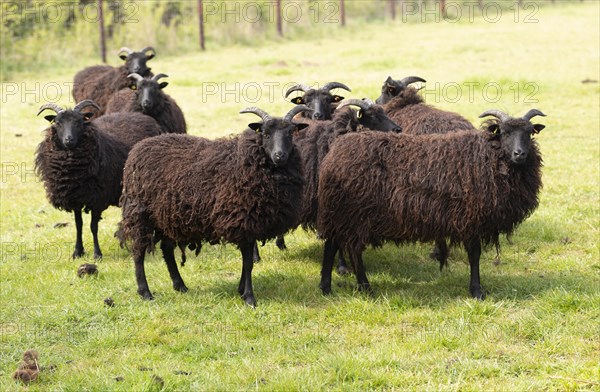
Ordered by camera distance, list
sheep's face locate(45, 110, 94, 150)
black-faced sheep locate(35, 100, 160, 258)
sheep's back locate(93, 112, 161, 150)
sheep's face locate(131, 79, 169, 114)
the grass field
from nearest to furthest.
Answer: the grass field
sheep's face locate(45, 110, 94, 150)
black-faced sheep locate(35, 100, 160, 258)
sheep's back locate(93, 112, 161, 150)
sheep's face locate(131, 79, 169, 114)

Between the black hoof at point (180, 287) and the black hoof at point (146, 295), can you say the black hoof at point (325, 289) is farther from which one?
the black hoof at point (146, 295)

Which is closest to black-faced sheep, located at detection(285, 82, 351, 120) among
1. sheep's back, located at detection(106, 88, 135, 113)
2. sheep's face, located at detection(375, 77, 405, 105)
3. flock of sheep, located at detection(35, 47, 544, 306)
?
sheep's face, located at detection(375, 77, 405, 105)

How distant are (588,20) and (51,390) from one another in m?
31.3

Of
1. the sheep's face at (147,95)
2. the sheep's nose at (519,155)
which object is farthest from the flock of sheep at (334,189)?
the sheep's face at (147,95)

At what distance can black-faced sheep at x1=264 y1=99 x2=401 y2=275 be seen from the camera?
27.1 feet

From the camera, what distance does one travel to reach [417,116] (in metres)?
9.84

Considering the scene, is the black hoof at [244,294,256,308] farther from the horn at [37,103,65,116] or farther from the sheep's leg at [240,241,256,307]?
the horn at [37,103,65,116]

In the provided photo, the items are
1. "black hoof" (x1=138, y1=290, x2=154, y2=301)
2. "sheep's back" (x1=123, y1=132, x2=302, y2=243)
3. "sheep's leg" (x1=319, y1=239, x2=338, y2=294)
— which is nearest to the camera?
"sheep's back" (x1=123, y1=132, x2=302, y2=243)

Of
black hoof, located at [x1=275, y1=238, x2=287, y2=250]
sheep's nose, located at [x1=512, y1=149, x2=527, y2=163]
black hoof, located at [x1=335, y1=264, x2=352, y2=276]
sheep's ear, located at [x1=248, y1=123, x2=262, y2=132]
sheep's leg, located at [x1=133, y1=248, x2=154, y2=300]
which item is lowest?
black hoof, located at [x1=335, y1=264, x2=352, y2=276]

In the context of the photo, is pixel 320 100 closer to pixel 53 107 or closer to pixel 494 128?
pixel 494 128

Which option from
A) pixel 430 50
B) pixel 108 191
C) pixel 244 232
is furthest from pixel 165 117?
pixel 430 50

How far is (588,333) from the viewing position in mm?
6512

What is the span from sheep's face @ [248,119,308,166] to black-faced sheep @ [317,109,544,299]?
0.61 metres

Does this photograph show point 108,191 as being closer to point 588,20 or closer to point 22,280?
point 22,280
